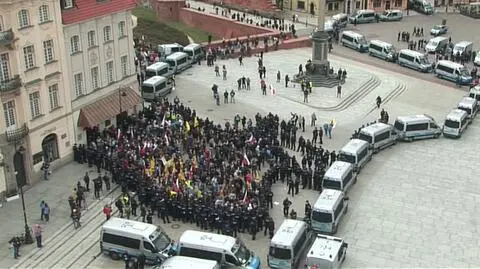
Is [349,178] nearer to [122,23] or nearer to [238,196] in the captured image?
[238,196]


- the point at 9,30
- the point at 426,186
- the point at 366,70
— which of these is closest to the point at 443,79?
the point at 366,70

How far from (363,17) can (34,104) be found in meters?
59.7

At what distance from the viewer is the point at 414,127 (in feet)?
185

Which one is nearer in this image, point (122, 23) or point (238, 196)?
point (238, 196)

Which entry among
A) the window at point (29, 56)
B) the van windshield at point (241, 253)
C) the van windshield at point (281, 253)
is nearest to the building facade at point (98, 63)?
the window at point (29, 56)

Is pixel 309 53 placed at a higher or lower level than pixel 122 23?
lower

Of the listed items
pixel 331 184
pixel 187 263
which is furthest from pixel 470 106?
pixel 187 263

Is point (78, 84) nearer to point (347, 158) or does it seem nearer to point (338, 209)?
point (347, 158)

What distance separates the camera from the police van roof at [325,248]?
36.9 metres

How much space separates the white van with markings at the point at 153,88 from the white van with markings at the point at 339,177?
72.6ft

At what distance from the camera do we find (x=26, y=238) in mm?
40594

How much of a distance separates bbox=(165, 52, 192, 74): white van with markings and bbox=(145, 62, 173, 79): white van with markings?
2021 mm

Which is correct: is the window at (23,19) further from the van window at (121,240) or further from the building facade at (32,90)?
the van window at (121,240)

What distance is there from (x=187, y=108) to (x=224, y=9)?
44038 millimetres
